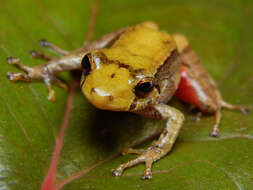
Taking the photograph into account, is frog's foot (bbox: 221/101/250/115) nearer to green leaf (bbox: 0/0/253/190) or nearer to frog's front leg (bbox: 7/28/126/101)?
green leaf (bbox: 0/0/253/190)

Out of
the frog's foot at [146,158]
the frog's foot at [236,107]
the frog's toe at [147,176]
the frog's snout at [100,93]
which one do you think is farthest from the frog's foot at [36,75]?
the frog's foot at [236,107]

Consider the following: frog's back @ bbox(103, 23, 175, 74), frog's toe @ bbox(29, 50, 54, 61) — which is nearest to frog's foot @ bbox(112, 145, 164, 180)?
frog's back @ bbox(103, 23, 175, 74)

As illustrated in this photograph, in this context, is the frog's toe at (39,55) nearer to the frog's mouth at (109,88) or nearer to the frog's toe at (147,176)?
the frog's mouth at (109,88)

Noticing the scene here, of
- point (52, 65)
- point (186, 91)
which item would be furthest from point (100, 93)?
point (186, 91)

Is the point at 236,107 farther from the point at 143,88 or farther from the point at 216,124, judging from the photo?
the point at 143,88

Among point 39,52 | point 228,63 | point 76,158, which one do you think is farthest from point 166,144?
point 228,63

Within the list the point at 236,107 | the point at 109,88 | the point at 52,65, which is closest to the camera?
the point at 109,88

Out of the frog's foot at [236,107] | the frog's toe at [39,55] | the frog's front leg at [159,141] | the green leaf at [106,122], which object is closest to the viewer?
the green leaf at [106,122]
